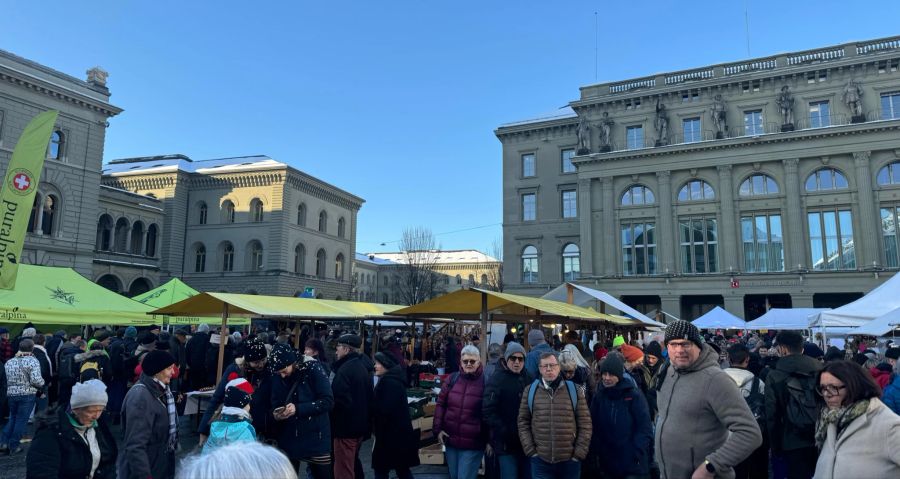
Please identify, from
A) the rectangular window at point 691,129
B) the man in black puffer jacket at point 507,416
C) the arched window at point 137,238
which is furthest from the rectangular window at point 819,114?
the arched window at point 137,238

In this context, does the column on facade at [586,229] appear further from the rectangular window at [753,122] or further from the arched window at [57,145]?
the arched window at [57,145]

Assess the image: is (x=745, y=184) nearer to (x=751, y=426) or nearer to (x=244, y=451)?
(x=751, y=426)

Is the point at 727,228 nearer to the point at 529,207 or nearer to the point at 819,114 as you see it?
the point at 819,114

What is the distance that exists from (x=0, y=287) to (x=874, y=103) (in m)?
43.4

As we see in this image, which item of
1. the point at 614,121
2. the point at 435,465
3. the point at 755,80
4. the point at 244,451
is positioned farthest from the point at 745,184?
the point at 244,451

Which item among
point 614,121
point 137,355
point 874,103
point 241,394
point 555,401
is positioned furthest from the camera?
point 614,121

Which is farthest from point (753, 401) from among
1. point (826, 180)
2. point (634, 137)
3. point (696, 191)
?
point (634, 137)

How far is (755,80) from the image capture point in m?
37.0

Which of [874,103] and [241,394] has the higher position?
[874,103]

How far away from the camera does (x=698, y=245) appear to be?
37.9 metres

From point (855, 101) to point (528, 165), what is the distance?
2235 cm

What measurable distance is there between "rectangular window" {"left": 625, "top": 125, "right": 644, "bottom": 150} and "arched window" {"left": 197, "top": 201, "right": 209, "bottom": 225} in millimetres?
36552

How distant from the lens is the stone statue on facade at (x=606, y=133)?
134 ft

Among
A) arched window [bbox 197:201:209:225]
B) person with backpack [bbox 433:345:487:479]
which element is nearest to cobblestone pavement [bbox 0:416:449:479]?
person with backpack [bbox 433:345:487:479]
